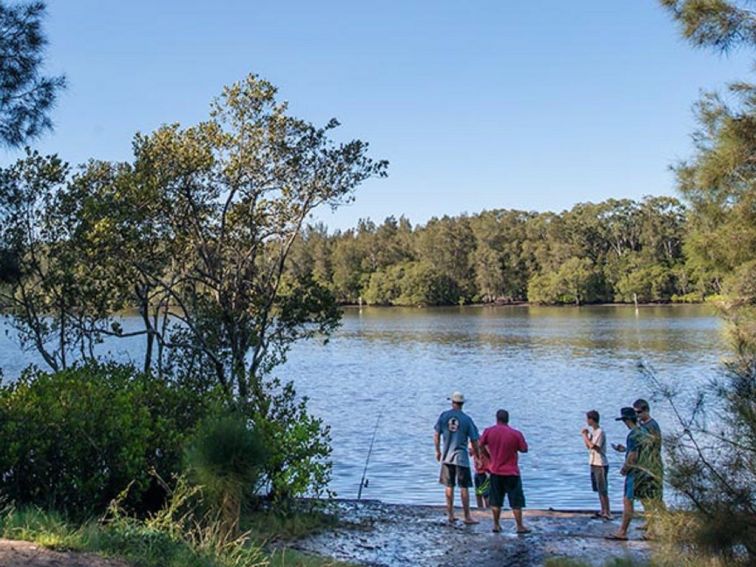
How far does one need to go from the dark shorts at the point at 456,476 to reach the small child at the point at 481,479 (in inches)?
28.0

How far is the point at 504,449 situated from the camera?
32.4 feet

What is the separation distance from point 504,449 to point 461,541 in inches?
50.9

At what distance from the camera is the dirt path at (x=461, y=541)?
8414 mm

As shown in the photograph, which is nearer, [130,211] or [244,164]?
[130,211]

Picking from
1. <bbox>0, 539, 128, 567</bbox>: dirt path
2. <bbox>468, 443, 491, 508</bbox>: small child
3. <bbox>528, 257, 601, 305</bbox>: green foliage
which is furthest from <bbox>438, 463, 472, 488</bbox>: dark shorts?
<bbox>528, 257, 601, 305</bbox>: green foliage

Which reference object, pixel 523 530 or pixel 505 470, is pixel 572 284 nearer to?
pixel 505 470

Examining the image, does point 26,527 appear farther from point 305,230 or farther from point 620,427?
point 620,427

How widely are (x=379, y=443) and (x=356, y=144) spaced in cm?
950

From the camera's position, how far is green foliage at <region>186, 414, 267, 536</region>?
6.26 meters

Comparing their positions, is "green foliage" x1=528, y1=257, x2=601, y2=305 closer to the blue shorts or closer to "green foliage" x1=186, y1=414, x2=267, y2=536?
the blue shorts

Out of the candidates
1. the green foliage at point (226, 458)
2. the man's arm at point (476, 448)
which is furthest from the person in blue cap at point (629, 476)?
the green foliage at point (226, 458)

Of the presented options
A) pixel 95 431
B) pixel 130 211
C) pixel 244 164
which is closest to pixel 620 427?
pixel 244 164

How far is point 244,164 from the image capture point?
1323cm

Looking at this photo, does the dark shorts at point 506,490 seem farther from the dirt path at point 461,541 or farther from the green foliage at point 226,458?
the green foliage at point 226,458
